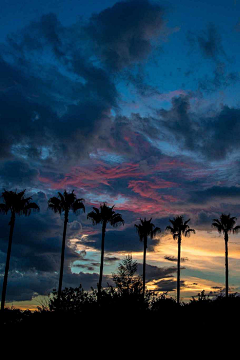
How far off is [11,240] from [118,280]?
14.8m

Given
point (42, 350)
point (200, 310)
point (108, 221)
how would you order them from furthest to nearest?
point (108, 221) < point (200, 310) < point (42, 350)

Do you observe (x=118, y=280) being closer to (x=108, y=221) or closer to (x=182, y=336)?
(x=108, y=221)

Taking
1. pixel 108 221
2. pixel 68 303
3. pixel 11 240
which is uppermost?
pixel 108 221

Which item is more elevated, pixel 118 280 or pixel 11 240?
pixel 11 240

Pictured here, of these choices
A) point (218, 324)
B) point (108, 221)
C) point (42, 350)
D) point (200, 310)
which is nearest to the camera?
point (42, 350)

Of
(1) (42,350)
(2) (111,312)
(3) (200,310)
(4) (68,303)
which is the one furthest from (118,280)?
(1) (42,350)

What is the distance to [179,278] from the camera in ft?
217

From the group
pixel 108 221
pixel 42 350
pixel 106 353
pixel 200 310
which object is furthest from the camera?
pixel 108 221

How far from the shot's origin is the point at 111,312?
2502 centimetres

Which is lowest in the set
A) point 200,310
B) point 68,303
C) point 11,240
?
point 68,303

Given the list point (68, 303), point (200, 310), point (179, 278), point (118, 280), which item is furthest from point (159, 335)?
point (179, 278)

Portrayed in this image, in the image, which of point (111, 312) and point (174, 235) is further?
point (174, 235)

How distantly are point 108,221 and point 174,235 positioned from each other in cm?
2004

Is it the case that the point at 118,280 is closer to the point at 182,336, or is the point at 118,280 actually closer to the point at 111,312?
the point at 111,312
